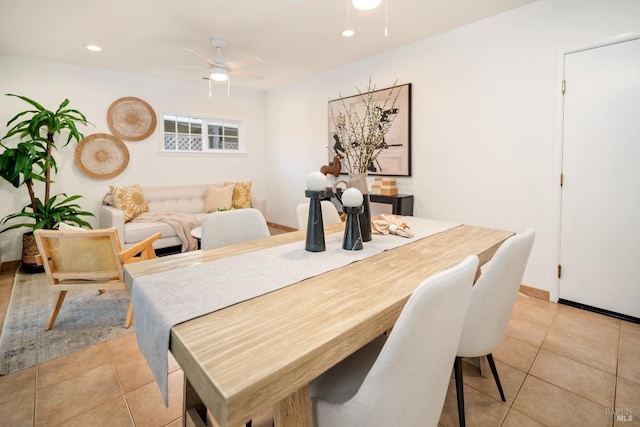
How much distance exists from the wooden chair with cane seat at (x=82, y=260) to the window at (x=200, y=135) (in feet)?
9.77

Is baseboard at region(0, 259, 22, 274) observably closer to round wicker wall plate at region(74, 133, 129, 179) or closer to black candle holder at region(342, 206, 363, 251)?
round wicker wall plate at region(74, 133, 129, 179)

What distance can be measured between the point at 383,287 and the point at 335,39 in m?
3.06

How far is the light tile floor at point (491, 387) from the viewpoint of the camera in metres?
1.46

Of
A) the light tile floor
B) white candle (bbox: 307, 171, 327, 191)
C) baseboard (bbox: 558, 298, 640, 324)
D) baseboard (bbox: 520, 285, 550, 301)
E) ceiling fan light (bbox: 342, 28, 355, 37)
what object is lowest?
the light tile floor

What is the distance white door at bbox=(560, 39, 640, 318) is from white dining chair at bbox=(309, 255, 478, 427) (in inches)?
89.6

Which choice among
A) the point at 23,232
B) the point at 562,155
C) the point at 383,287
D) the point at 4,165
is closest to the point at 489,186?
the point at 562,155

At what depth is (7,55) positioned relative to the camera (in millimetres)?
3641

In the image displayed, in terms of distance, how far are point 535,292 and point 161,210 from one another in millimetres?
4518

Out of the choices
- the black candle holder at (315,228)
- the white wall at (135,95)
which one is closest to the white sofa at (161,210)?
the white wall at (135,95)

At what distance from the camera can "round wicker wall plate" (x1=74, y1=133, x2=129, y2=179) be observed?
162 inches

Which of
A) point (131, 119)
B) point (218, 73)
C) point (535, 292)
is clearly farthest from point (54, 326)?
point (535, 292)

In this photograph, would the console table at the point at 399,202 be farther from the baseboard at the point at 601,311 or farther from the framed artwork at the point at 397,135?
the baseboard at the point at 601,311

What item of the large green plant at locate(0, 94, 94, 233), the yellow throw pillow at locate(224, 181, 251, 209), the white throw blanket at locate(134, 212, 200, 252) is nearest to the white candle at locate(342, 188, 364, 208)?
the white throw blanket at locate(134, 212, 200, 252)

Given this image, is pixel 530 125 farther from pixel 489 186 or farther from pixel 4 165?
pixel 4 165
